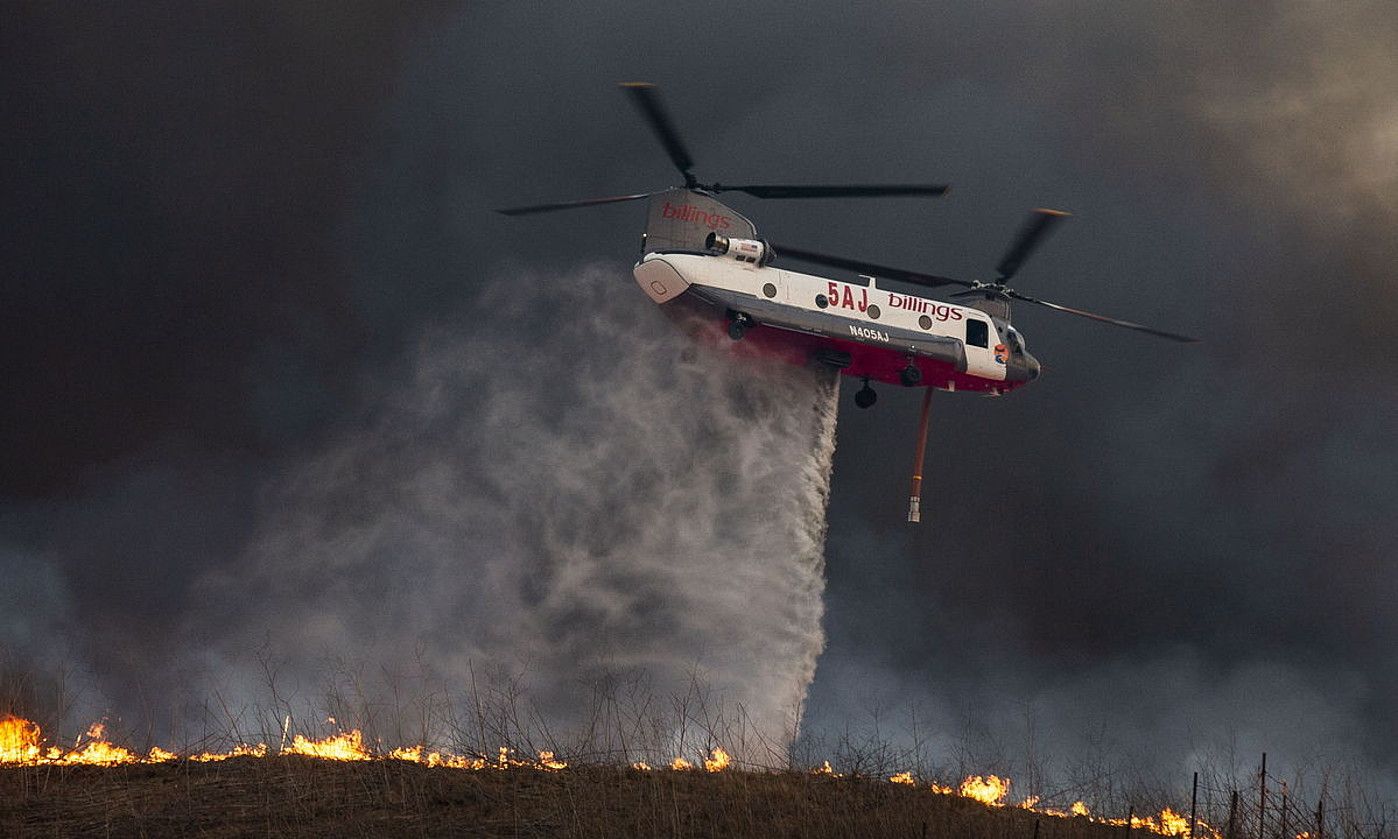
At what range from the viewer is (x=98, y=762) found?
29297mm

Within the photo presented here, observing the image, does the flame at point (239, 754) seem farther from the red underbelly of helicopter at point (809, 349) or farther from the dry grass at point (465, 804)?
the red underbelly of helicopter at point (809, 349)

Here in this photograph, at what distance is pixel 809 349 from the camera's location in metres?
49.0

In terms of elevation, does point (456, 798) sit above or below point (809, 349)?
below

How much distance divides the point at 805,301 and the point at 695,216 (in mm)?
4442

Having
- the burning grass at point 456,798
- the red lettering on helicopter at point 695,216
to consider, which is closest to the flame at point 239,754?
the burning grass at point 456,798

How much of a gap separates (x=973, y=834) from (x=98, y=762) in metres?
16.3

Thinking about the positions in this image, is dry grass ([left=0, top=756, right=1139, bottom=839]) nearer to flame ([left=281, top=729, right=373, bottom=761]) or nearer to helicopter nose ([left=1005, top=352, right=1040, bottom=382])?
flame ([left=281, top=729, right=373, bottom=761])

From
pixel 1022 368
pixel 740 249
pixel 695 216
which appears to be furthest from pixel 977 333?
pixel 695 216

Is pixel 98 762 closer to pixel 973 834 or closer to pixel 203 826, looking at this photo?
pixel 203 826

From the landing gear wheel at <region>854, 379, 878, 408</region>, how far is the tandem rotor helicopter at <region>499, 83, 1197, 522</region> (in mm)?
43

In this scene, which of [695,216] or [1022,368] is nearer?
[695,216]

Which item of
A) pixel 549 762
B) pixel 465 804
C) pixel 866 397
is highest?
pixel 866 397

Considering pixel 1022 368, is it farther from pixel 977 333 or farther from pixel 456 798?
pixel 456 798

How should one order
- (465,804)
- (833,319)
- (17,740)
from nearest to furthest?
(465,804) < (17,740) < (833,319)
